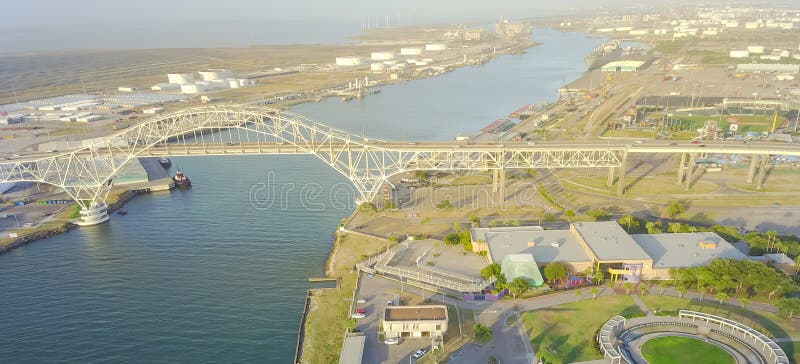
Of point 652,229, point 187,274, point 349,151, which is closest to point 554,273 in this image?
point 652,229

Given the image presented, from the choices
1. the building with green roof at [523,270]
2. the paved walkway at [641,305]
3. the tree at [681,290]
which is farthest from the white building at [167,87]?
the tree at [681,290]

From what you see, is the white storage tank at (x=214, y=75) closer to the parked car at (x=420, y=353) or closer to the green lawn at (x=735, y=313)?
the parked car at (x=420, y=353)

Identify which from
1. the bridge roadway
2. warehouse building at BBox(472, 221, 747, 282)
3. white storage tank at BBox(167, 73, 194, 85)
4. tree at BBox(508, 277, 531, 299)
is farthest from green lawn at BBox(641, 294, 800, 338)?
white storage tank at BBox(167, 73, 194, 85)

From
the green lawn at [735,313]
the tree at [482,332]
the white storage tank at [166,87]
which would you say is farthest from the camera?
the white storage tank at [166,87]

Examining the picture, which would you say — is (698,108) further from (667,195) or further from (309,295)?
(309,295)

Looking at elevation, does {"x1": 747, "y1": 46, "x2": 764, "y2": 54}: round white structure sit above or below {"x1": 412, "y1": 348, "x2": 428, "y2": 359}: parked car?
above

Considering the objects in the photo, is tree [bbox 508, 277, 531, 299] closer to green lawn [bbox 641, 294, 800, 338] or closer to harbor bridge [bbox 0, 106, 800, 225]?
green lawn [bbox 641, 294, 800, 338]

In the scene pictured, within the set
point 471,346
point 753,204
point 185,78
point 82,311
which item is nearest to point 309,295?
point 471,346
